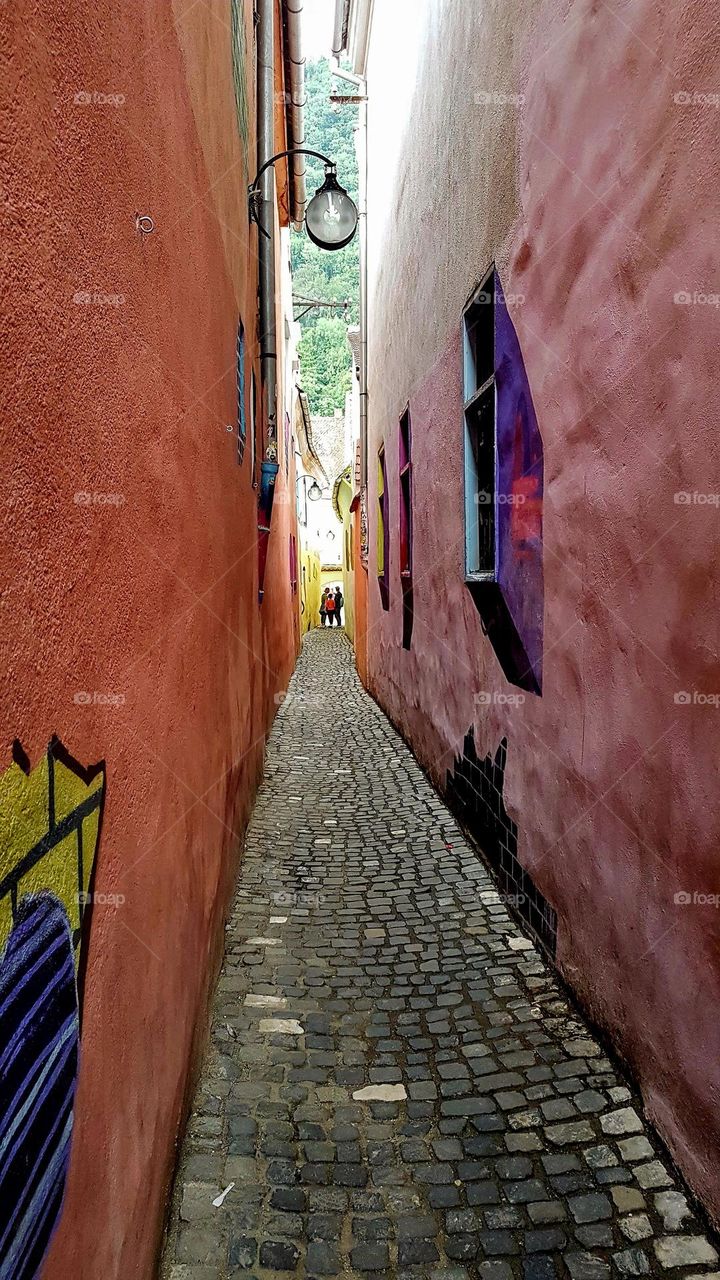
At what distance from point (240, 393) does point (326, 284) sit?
180 feet

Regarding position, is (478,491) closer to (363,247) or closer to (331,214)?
(331,214)

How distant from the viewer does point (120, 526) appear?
1.62 m

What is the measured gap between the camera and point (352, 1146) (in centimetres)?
236

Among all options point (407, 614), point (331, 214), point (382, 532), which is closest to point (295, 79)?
point (331, 214)

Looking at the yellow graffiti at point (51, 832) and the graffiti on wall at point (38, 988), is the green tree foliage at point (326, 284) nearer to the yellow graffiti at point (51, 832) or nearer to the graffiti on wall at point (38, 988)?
the yellow graffiti at point (51, 832)

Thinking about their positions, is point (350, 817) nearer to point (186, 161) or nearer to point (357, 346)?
point (186, 161)

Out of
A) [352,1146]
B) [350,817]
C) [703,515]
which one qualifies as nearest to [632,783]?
[703,515]

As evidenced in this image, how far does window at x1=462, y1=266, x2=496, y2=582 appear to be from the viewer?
186 inches

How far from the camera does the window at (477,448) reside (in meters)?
4.73

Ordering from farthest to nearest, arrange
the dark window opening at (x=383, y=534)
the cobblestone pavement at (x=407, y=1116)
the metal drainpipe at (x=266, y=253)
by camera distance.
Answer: the dark window opening at (x=383, y=534) < the metal drainpipe at (x=266, y=253) < the cobblestone pavement at (x=407, y=1116)

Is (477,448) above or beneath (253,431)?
beneath

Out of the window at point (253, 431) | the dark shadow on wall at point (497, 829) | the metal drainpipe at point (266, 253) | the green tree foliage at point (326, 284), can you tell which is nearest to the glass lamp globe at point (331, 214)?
the metal drainpipe at point (266, 253)

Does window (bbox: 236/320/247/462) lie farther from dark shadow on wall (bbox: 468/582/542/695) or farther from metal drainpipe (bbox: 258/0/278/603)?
dark shadow on wall (bbox: 468/582/542/695)

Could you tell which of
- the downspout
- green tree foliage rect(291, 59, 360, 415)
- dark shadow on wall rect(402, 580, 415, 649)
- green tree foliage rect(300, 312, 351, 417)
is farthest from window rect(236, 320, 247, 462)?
green tree foliage rect(300, 312, 351, 417)
